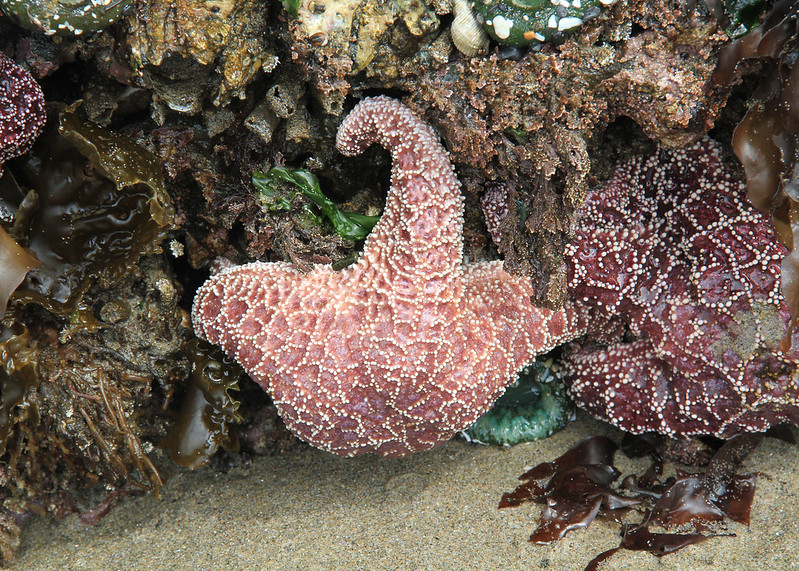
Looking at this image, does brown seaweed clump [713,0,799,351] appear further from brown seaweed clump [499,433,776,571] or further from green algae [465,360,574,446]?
green algae [465,360,574,446]

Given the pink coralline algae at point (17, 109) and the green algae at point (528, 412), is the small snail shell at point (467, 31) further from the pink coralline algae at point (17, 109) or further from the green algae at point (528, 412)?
the green algae at point (528, 412)

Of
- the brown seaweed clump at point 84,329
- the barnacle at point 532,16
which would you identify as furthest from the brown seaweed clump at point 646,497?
the barnacle at point 532,16

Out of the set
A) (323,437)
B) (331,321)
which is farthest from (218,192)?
(323,437)

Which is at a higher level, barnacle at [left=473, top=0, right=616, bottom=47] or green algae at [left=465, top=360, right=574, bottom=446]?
barnacle at [left=473, top=0, right=616, bottom=47]

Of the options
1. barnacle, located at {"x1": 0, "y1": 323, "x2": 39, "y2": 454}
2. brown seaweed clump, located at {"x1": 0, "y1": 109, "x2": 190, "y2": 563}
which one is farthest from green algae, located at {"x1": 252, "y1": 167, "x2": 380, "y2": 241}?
barnacle, located at {"x1": 0, "y1": 323, "x2": 39, "y2": 454}

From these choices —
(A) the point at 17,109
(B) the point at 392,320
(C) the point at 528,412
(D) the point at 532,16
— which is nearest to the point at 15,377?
(A) the point at 17,109

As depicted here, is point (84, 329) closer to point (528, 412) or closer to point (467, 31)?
point (467, 31)
